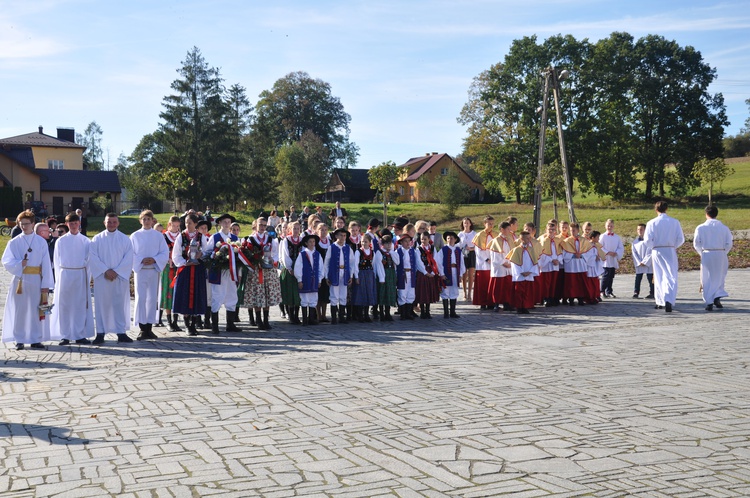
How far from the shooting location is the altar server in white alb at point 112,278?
1210 cm

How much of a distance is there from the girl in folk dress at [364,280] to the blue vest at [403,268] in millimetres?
523

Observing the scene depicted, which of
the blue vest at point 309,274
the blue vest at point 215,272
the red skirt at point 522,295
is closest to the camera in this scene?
the blue vest at point 215,272

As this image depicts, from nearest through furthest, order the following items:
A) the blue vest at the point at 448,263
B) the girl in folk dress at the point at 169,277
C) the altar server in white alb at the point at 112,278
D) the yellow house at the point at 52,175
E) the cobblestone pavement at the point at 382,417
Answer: the cobblestone pavement at the point at 382,417 → the altar server in white alb at the point at 112,278 → the girl in folk dress at the point at 169,277 → the blue vest at the point at 448,263 → the yellow house at the point at 52,175

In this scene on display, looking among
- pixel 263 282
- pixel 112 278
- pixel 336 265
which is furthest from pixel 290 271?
pixel 112 278

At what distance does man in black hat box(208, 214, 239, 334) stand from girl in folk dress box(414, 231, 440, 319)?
360cm

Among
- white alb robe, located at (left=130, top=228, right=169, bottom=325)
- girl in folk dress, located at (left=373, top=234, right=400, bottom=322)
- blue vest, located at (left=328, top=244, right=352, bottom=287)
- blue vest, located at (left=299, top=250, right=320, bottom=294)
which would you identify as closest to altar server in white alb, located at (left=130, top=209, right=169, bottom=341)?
white alb robe, located at (left=130, top=228, right=169, bottom=325)

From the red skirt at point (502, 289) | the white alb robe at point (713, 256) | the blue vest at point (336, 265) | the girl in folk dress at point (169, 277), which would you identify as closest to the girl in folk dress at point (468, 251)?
the red skirt at point (502, 289)

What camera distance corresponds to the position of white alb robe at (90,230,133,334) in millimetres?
12109

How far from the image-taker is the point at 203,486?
513cm

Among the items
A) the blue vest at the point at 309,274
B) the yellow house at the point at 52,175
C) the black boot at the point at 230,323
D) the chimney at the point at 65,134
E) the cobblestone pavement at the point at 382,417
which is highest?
the chimney at the point at 65,134

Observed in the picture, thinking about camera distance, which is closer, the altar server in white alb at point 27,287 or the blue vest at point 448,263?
the altar server in white alb at point 27,287

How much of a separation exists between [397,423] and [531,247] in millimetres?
9566

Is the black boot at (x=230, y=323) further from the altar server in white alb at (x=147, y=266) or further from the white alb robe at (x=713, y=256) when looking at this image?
the white alb robe at (x=713, y=256)

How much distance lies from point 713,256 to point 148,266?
10.9m
